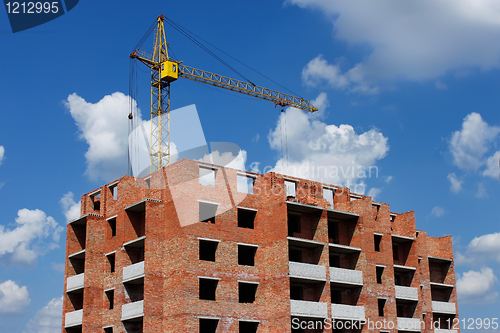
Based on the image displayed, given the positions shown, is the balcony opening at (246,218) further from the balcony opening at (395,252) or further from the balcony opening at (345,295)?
the balcony opening at (395,252)

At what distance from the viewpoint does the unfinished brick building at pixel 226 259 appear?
4491cm

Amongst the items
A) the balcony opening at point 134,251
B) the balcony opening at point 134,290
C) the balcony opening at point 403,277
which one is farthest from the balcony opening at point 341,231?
the balcony opening at point 134,290

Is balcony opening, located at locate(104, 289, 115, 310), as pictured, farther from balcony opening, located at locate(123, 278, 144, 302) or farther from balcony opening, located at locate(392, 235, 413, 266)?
balcony opening, located at locate(392, 235, 413, 266)

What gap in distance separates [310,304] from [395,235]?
42.7ft

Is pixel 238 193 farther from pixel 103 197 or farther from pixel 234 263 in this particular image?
pixel 103 197

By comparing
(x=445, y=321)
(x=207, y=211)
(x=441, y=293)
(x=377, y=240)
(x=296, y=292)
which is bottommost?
(x=445, y=321)

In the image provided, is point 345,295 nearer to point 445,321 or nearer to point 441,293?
point 445,321

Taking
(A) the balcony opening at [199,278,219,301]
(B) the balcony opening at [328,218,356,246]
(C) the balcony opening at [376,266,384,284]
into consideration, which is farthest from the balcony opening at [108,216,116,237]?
(C) the balcony opening at [376,266,384,284]

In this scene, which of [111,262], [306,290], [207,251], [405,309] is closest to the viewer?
[207,251]

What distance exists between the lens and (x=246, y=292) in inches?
1903

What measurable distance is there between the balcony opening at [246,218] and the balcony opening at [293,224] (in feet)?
10.3

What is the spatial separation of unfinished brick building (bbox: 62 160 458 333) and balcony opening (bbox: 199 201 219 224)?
3.1 inches

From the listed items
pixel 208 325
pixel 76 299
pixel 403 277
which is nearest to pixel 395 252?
pixel 403 277

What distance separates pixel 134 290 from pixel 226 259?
290 inches
